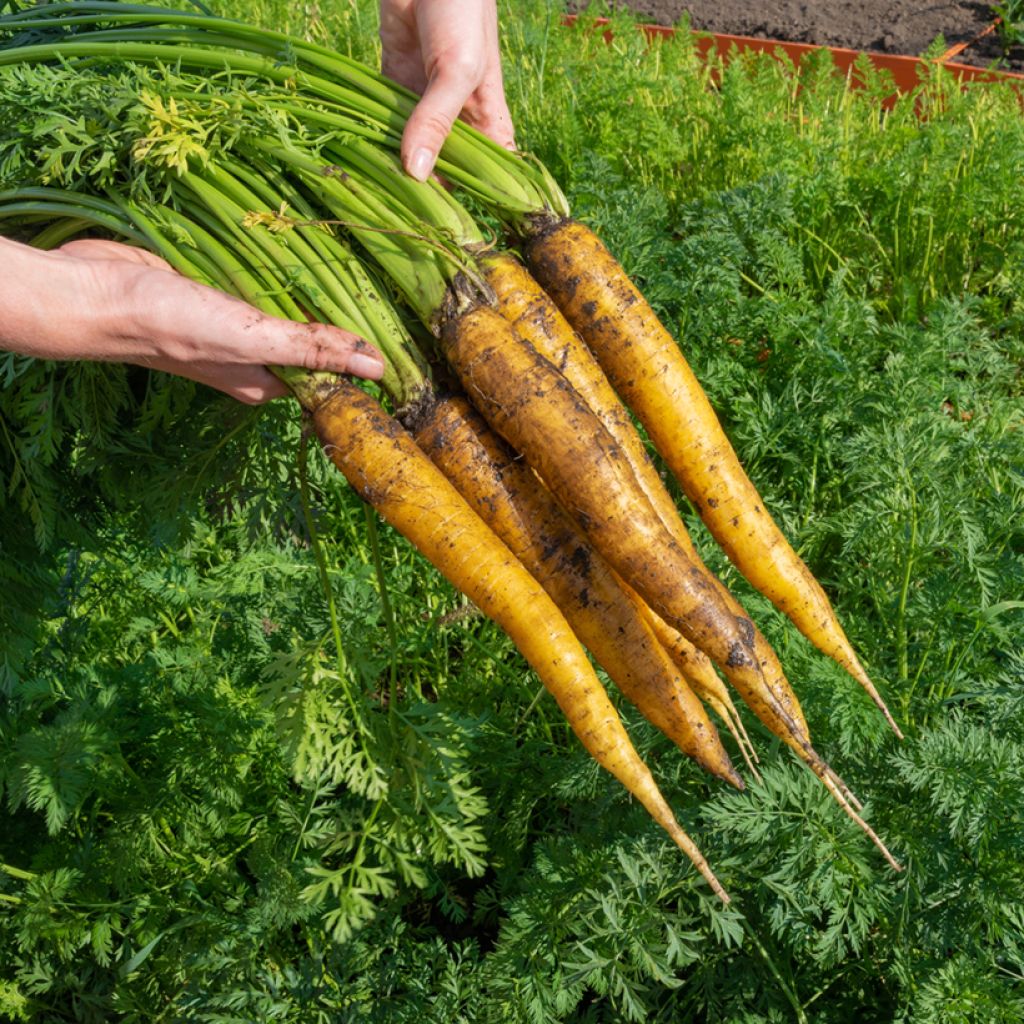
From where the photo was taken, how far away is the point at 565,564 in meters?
2.14

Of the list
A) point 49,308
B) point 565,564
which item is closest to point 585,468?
point 565,564

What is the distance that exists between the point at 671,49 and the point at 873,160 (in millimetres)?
1318

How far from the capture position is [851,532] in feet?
8.63

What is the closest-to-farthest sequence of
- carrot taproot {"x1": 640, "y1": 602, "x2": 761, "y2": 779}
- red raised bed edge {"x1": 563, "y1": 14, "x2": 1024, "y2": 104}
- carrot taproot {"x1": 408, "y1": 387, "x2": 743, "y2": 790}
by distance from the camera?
carrot taproot {"x1": 408, "y1": 387, "x2": 743, "y2": 790}, carrot taproot {"x1": 640, "y1": 602, "x2": 761, "y2": 779}, red raised bed edge {"x1": 563, "y1": 14, "x2": 1024, "y2": 104}

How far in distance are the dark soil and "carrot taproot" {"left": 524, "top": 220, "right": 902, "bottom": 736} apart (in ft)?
13.8

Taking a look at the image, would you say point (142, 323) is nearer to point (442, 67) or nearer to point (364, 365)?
point (364, 365)

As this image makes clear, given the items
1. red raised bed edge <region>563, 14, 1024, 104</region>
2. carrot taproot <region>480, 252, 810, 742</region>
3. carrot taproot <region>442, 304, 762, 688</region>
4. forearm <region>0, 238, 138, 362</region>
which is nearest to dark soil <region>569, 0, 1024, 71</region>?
red raised bed edge <region>563, 14, 1024, 104</region>

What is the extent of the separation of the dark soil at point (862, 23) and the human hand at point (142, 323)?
15.4 feet

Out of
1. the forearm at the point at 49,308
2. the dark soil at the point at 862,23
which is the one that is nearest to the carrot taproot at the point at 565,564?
the forearm at the point at 49,308

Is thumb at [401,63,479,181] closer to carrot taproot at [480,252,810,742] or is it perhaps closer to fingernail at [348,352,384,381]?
carrot taproot at [480,252,810,742]

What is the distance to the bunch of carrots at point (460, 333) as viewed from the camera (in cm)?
195

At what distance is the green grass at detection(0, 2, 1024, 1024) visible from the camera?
204cm

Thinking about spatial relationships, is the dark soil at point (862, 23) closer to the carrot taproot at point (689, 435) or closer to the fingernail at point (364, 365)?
the carrot taproot at point (689, 435)

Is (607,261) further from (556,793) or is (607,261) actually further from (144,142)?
(556,793)
